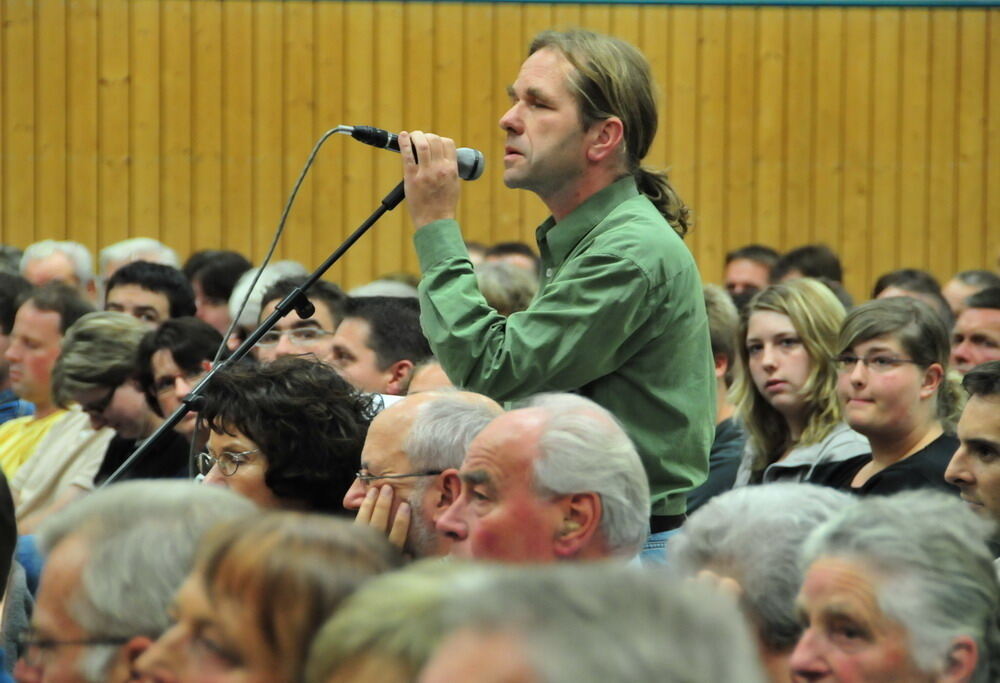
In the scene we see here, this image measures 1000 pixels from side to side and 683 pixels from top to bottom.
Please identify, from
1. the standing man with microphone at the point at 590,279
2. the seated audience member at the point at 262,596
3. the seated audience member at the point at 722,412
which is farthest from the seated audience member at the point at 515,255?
the seated audience member at the point at 262,596

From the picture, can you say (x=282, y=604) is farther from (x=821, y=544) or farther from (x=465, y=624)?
(x=821, y=544)

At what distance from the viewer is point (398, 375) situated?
403 cm

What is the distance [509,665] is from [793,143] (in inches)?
287

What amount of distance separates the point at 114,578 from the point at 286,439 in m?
1.10

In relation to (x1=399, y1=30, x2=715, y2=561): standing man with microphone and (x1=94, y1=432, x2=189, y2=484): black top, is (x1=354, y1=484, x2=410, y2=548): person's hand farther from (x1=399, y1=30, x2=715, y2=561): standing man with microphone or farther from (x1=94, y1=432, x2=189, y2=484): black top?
(x1=94, y1=432, x2=189, y2=484): black top

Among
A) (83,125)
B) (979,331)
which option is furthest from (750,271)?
(83,125)

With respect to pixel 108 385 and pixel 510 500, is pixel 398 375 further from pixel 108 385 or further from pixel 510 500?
pixel 510 500

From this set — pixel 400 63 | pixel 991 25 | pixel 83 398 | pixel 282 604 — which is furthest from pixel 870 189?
pixel 282 604

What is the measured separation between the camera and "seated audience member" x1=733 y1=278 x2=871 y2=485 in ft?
12.6

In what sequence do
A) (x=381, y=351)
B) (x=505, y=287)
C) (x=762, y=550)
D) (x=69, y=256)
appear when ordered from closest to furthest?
(x=762, y=550)
(x=381, y=351)
(x=505, y=287)
(x=69, y=256)

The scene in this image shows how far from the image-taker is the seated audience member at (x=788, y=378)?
12.6 feet

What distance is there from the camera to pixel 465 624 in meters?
1.01

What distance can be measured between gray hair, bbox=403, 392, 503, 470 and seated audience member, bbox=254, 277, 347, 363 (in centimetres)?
173

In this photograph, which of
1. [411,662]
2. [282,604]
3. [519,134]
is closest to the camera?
[411,662]
